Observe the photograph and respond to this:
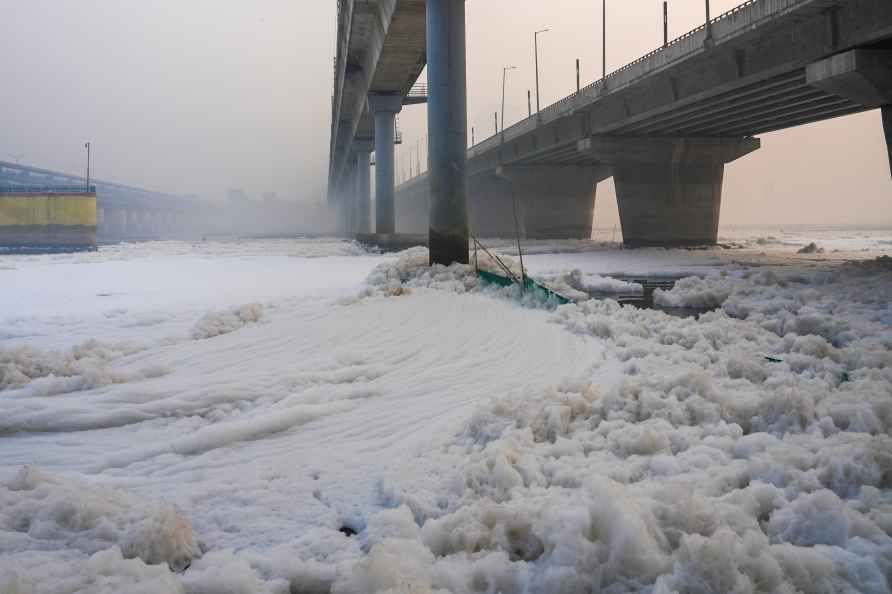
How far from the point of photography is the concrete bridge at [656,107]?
49.4 ft

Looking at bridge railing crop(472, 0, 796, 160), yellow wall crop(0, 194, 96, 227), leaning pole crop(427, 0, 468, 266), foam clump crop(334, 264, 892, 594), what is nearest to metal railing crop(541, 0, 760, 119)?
bridge railing crop(472, 0, 796, 160)

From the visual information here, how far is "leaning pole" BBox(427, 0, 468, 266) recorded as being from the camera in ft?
44.9

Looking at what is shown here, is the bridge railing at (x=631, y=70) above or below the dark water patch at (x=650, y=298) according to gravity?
above

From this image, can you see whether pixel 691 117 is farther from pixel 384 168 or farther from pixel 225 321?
pixel 225 321

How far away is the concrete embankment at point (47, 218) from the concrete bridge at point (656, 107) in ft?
65.1

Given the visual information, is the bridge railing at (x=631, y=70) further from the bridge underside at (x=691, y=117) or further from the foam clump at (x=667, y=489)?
the foam clump at (x=667, y=489)

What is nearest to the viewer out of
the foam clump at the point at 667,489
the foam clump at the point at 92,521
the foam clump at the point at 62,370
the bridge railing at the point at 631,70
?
the foam clump at the point at 667,489

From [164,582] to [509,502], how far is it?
141 cm

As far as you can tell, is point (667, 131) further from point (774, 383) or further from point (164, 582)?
point (164, 582)

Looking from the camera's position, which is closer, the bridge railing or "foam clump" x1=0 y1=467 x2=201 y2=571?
"foam clump" x1=0 y1=467 x2=201 y2=571

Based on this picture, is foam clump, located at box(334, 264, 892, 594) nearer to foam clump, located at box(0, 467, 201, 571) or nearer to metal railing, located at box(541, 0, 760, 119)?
foam clump, located at box(0, 467, 201, 571)

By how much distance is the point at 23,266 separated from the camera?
1911 cm

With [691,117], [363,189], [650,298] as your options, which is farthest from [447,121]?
A: [363,189]

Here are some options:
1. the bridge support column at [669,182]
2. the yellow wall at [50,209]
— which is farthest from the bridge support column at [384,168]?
the yellow wall at [50,209]
